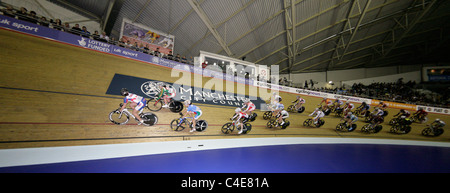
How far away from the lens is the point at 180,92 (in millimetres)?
7598

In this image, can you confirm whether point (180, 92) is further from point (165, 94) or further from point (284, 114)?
point (284, 114)

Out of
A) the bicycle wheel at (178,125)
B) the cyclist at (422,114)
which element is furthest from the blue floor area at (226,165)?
the cyclist at (422,114)

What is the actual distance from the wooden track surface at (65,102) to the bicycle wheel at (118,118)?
0.14 meters

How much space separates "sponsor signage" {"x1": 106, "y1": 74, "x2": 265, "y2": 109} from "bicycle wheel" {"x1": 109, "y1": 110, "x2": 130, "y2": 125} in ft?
4.29

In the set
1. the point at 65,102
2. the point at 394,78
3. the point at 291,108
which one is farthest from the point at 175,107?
the point at 394,78

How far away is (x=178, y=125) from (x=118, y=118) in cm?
195

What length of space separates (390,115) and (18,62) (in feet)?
71.9

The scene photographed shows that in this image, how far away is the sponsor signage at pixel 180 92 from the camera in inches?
250

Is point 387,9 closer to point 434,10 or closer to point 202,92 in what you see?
point 434,10

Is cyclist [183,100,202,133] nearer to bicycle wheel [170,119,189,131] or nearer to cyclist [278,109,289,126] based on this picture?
bicycle wheel [170,119,189,131]

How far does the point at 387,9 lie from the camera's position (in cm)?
1375

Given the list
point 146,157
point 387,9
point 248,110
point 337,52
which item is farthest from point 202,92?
point 337,52

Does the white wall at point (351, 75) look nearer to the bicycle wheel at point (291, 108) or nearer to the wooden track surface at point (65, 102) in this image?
the bicycle wheel at point (291, 108)

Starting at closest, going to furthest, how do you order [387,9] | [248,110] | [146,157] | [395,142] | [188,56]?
[146,157] → [248,110] → [395,142] → [387,9] → [188,56]
